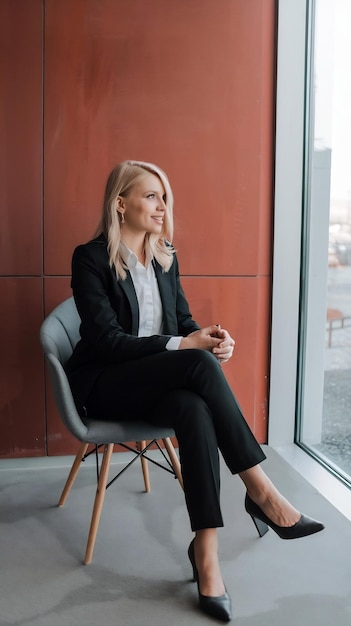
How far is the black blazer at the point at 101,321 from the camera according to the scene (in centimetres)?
233

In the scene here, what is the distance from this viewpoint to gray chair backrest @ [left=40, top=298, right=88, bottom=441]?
89.0 inches

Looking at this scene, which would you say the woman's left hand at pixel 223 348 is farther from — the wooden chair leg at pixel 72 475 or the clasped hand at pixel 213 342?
the wooden chair leg at pixel 72 475

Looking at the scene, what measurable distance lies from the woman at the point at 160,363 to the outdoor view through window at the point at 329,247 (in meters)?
0.86

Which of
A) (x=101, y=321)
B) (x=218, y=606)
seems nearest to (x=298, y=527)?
(x=218, y=606)

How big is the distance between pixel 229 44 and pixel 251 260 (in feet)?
3.76

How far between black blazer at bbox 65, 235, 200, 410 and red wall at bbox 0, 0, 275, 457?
0.75 metres

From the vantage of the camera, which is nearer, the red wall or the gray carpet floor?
the gray carpet floor

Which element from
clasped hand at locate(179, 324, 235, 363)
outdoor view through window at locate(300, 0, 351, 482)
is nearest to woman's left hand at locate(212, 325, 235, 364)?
clasped hand at locate(179, 324, 235, 363)

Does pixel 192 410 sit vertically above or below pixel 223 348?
below

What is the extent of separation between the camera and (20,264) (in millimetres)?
3162

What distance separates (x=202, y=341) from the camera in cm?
236

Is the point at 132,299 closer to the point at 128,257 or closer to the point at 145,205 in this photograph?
the point at 128,257

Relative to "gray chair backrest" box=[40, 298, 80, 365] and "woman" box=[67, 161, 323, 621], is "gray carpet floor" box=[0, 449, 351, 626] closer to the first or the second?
"woman" box=[67, 161, 323, 621]

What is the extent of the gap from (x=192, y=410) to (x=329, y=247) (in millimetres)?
1519
